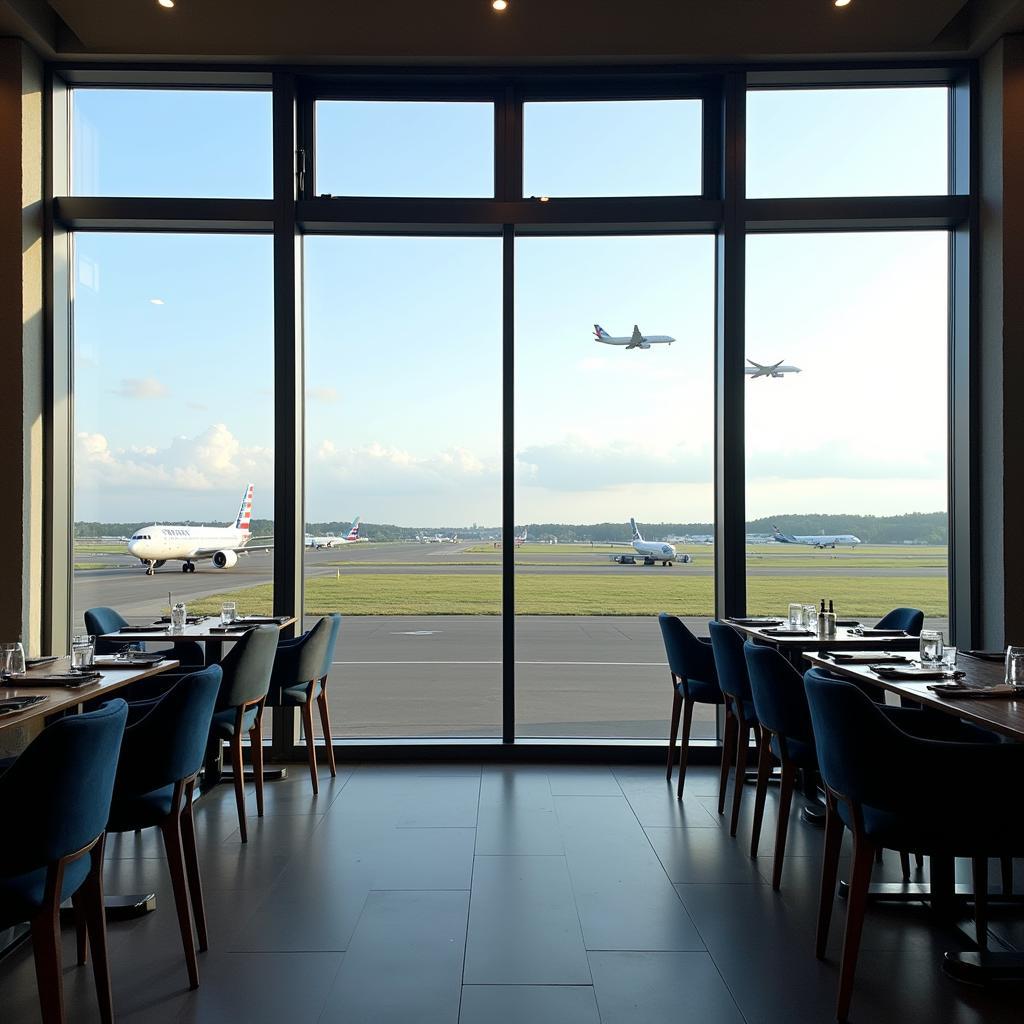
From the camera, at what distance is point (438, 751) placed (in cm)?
514

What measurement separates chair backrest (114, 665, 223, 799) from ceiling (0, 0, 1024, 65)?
3.86 m

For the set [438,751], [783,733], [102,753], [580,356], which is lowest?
[438,751]

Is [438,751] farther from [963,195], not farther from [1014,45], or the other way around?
[1014,45]

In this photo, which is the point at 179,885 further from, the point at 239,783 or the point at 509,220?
the point at 509,220

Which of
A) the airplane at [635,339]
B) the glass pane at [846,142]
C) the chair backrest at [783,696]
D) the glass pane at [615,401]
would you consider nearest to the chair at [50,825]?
the chair backrest at [783,696]

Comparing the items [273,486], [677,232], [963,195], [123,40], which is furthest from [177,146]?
[963,195]

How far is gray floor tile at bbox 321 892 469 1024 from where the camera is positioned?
7.77ft

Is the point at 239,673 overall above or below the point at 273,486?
below

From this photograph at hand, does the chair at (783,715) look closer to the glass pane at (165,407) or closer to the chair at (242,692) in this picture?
the chair at (242,692)

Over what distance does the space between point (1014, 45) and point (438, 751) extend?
5.40 m

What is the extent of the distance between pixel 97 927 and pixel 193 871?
54 cm

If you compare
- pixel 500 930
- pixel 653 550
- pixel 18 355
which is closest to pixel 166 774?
pixel 500 930

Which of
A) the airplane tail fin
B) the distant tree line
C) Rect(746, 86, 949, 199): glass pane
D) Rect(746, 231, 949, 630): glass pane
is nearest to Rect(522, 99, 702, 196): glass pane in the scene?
Rect(746, 86, 949, 199): glass pane

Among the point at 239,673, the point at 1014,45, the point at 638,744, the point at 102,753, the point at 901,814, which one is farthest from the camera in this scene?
the point at 638,744
